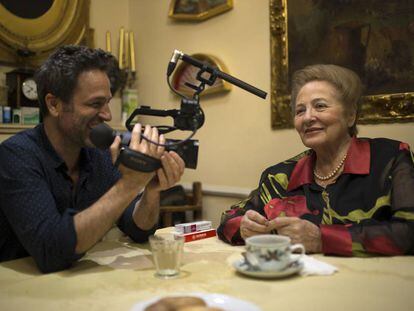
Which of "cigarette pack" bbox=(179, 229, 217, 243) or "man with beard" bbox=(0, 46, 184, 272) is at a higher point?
"man with beard" bbox=(0, 46, 184, 272)

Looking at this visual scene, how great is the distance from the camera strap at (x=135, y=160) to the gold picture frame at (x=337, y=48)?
109 centimetres

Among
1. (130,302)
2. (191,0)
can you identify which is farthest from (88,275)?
(191,0)

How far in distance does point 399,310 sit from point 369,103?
1415mm

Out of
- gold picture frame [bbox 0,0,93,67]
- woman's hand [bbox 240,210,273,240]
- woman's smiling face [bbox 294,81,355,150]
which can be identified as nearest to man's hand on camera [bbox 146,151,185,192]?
woman's hand [bbox 240,210,273,240]

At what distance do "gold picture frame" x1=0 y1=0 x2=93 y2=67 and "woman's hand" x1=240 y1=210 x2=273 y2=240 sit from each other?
6.92ft

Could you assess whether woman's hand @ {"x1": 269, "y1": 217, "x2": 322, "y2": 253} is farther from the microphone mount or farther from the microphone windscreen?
the microphone windscreen

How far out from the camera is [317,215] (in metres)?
1.44

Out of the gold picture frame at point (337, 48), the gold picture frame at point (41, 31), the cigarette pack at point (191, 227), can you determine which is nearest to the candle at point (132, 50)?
the gold picture frame at point (41, 31)

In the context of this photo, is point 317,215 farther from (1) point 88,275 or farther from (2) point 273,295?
(1) point 88,275

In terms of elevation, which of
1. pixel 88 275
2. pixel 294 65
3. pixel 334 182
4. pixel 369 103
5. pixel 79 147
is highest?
pixel 294 65

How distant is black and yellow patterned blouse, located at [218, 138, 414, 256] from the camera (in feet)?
3.84

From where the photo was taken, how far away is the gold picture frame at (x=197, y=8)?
2.70 metres

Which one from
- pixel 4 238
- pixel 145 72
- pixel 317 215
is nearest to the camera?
pixel 4 238

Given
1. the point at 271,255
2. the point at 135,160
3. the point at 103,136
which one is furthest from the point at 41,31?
→ the point at 271,255
